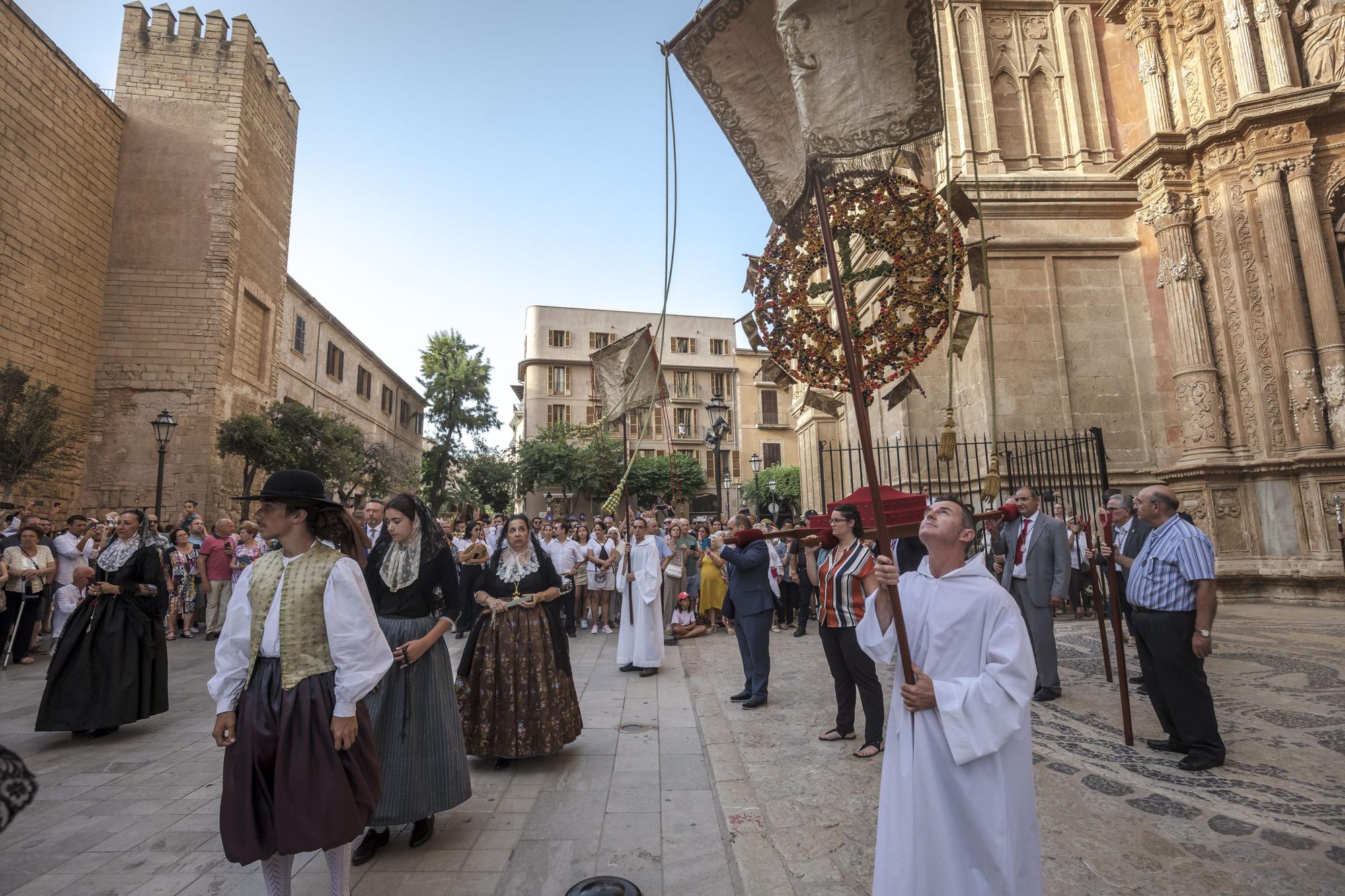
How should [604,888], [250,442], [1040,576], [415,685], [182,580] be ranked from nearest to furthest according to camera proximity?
[604,888], [415,685], [1040,576], [182,580], [250,442]

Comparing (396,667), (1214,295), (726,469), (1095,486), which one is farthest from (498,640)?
(726,469)

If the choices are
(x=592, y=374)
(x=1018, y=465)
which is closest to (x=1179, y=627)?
(x=1018, y=465)

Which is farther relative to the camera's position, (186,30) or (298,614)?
(186,30)

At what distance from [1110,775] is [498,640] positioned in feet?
13.5

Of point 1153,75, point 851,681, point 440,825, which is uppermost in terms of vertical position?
point 1153,75

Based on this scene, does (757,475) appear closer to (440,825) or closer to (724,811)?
(724,811)

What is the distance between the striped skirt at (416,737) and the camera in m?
3.54

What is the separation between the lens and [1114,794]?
3.97m

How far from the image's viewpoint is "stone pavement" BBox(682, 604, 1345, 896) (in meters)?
3.08

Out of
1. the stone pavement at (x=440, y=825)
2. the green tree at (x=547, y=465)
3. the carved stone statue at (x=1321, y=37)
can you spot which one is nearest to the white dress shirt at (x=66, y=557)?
the stone pavement at (x=440, y=825)

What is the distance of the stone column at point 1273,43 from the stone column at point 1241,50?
183 millimetres

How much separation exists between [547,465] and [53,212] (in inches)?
943

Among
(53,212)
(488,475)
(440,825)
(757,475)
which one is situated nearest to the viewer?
(440,825)

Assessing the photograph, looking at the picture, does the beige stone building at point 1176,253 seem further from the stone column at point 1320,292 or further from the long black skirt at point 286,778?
the long black skirt at point 286,778
